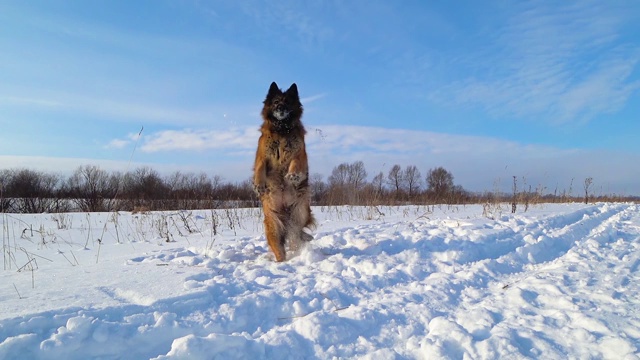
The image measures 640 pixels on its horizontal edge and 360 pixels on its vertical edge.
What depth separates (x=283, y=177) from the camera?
4.93 meters

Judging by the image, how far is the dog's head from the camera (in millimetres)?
5078

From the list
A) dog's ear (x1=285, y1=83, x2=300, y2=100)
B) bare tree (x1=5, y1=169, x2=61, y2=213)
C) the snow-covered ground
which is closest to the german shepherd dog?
dog's ear (x1=285, y1=83, x2=300, y2=100)

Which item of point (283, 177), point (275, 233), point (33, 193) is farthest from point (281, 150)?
point (33, 193)

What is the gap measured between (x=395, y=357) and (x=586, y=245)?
5292 millimetres

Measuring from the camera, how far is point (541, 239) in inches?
223

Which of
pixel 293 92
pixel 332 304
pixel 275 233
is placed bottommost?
pixel 332 304

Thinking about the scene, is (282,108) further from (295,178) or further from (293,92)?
(295,178)

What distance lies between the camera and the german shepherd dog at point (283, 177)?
191 inches

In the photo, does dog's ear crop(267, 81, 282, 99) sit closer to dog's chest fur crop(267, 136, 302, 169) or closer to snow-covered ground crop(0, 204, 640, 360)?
dog's chest fur crop(267, 136, 302, 169)

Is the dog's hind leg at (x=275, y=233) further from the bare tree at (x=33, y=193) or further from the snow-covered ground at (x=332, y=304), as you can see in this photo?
the bare tree at (x=33, y=193)

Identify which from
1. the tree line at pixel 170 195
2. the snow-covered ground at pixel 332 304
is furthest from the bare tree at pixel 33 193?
the snow-covered ground at pixel 332 304

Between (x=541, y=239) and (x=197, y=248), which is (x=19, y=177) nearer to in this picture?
(x=197, y=248)

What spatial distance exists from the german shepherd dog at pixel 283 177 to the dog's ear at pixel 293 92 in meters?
0.16

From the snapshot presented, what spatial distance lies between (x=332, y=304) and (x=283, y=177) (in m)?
2.31
